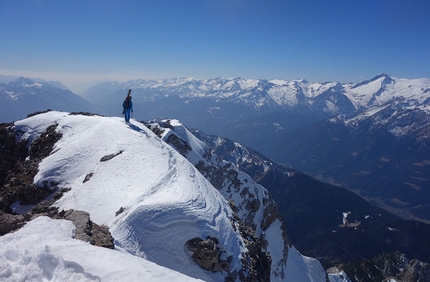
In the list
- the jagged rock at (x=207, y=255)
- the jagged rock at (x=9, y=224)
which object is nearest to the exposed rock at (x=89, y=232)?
the jagged rock at (x=9, y=224)

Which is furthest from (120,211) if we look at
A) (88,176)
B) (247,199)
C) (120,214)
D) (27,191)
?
(247,199)

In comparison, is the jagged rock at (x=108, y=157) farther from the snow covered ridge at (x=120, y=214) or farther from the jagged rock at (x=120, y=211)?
Answer: the jagged rock at (x=120, y=211)

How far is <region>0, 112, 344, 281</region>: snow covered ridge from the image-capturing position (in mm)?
9727

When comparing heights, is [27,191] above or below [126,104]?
below

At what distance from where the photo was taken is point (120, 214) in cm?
1853

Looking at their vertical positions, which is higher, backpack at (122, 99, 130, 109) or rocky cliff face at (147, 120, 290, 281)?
backpack at (122, 99, 130, 109)

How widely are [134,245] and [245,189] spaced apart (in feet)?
241

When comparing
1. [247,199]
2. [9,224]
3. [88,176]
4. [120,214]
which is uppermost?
[9,224]

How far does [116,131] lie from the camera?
3262 centimetres

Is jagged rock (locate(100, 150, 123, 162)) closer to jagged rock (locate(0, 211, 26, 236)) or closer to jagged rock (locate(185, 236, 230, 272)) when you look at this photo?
jagged rock (locate(0, 211, 26, 236))

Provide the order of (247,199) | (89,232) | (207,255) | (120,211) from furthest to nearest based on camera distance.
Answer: (247,199), (120,211), (207,255), (89,232)

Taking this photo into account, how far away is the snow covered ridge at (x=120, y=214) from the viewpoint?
973cm

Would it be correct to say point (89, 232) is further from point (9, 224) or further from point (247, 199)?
point (247, 199)

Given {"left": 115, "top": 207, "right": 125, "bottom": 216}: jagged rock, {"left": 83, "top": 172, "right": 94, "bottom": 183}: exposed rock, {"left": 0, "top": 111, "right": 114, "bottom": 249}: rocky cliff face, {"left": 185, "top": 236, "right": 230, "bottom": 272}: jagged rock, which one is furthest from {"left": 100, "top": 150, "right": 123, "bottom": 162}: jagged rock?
{"left": 185, "top": 236, "right": 230, "bottom": 272}: jagged rock
